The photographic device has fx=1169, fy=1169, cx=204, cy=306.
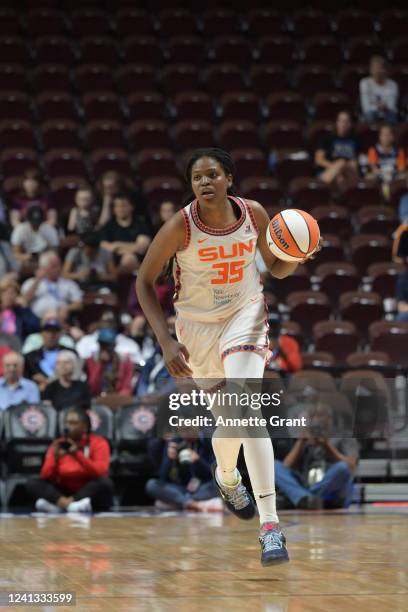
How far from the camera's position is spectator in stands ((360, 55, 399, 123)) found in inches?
618

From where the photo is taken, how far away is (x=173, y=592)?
5012 mm

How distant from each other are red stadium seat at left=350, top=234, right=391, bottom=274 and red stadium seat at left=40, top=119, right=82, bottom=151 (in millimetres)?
3888

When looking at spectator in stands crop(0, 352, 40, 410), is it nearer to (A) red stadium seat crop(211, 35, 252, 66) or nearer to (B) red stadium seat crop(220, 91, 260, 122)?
(B) red stadium seat crop(220, 91, 260, 122)

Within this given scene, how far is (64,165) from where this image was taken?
46.8 feet

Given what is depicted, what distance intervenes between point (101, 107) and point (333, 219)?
372cm

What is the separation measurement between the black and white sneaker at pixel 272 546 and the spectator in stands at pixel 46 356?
562 cm

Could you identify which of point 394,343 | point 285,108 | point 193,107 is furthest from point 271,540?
point 285,108

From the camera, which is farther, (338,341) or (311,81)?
(311,81)

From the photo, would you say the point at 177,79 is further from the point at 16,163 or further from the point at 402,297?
the point at 402,297

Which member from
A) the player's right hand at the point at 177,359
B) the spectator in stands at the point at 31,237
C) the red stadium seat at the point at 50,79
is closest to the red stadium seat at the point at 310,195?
the spectator in stands at the point at 31,237

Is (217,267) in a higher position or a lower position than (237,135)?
lower

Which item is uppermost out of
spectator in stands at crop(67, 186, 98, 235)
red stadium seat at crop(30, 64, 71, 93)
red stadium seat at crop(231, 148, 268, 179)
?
red stadium seat at crop(30, 64, 71, 93)

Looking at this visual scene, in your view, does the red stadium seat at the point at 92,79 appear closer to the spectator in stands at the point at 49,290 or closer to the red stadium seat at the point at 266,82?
the red stadium seat at the point at 266,82

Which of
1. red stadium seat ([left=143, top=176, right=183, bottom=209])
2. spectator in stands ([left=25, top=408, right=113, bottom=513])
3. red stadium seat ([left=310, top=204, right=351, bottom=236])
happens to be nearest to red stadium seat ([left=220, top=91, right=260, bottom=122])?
red stadium seat ([left=143, top=176, right=183, bottom=209])
